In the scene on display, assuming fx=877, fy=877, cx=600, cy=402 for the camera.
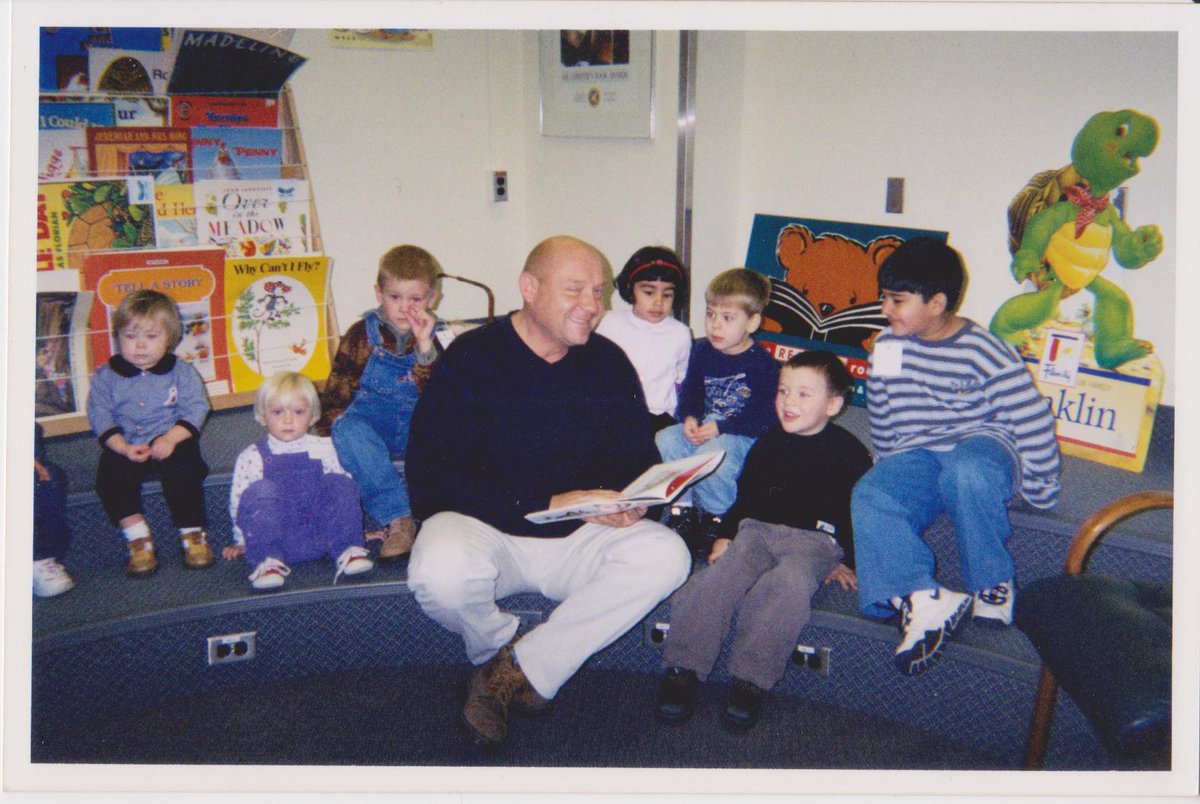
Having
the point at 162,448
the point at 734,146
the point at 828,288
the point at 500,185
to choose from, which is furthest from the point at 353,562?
the point at 734,146

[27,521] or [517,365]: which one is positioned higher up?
[517,365]

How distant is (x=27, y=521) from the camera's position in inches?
70.5

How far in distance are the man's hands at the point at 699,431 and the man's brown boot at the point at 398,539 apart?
0.89 m

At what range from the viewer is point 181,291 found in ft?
10.1

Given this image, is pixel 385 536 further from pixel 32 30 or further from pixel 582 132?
pixel 582 132

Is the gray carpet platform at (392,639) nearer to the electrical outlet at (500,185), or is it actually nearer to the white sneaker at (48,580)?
the white sneaker at (48,580)

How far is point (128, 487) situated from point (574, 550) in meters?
1.32

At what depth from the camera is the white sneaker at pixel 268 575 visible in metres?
2.44

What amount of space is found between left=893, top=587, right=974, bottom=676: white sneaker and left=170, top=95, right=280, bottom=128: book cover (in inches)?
107

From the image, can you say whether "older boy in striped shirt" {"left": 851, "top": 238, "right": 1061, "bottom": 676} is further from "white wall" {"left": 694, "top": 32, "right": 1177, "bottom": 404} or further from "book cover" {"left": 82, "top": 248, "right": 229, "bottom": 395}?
"book cover" {"left": 82, "top": 248, "right": 229, "bottom": 395}

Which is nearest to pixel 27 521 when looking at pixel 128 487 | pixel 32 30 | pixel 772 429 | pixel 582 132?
pixel 128 487

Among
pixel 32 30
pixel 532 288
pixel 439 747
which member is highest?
pixel 32 30

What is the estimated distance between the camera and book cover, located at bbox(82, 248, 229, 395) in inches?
115

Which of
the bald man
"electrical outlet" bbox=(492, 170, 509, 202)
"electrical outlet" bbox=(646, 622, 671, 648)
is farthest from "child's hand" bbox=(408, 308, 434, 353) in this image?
"electrical outlet" bbox=(492, 170, 509, 202)
